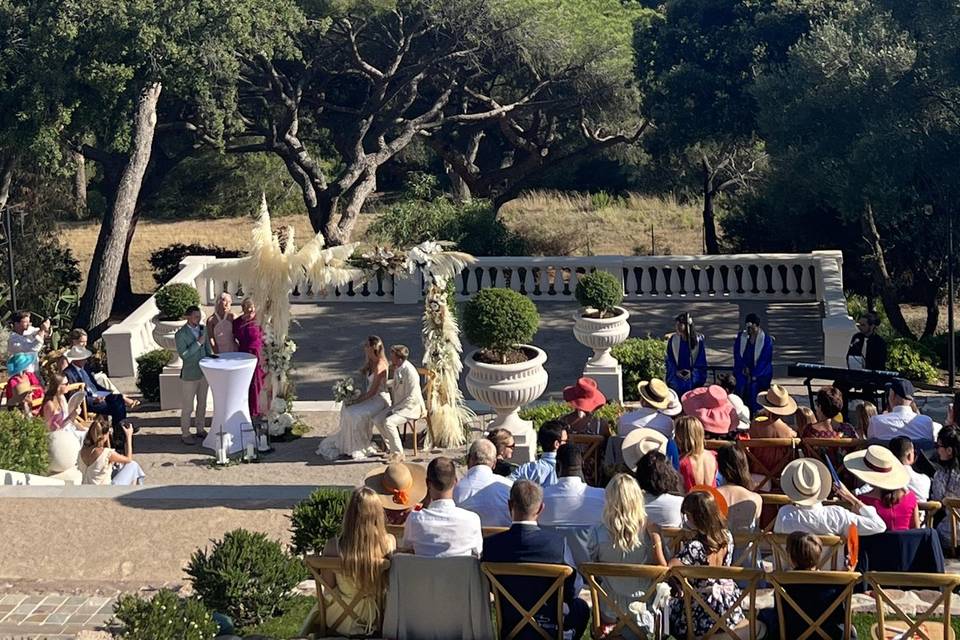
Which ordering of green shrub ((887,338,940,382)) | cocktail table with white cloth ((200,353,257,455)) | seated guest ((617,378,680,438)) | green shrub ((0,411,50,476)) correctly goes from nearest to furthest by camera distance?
seated guest ((617,378,680,438)) → green shrub ((0,411,50,476)) → cocktail table with white cloth ((200,353,257,455)) → green shrub ((887,338,940,382))

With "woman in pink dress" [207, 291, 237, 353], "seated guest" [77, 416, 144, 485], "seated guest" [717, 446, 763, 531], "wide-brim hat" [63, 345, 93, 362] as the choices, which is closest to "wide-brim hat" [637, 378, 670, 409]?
"seated guest" [717, 446, 763, 531]

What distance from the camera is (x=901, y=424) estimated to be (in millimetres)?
11195

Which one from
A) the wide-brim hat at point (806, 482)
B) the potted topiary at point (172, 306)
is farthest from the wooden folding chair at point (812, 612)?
the potted topiary at point (172, 306)

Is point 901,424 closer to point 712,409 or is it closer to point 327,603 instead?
point 712,409

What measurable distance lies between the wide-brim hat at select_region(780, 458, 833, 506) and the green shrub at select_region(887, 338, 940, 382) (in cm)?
979

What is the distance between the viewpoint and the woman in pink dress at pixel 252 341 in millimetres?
15188

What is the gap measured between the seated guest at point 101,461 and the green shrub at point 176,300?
4.48 meters

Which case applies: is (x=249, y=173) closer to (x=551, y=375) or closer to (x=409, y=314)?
(x=409, y=314)

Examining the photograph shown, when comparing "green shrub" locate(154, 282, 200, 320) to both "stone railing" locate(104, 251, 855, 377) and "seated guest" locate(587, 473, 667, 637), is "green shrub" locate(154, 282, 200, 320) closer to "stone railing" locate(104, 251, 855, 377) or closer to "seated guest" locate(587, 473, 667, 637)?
"stone railing" locate(104, 251, 855, 377)

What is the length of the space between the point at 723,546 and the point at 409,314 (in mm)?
13713

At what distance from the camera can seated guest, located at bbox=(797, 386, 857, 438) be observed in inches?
439

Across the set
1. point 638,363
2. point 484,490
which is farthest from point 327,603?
point 638,363

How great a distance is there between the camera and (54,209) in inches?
1100

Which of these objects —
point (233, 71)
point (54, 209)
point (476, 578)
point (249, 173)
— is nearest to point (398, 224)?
point (233, 71)
